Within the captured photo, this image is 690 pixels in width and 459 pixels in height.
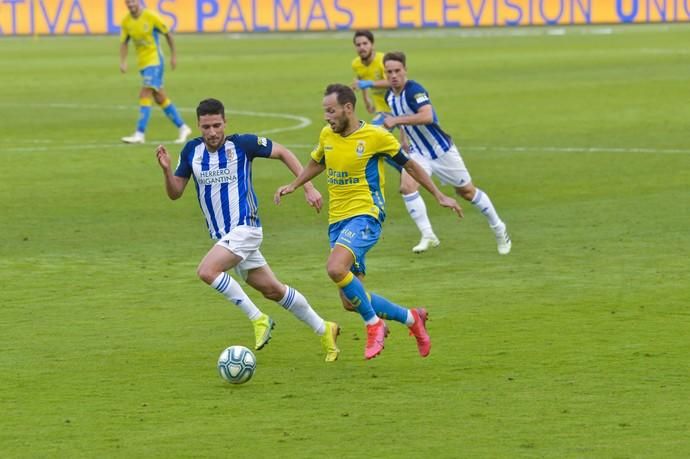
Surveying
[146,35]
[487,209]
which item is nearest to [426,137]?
[487,209]

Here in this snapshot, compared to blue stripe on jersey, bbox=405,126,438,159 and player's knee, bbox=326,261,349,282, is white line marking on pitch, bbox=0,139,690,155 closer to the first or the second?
blue stripe on jersey, bbox=405,126,438,159

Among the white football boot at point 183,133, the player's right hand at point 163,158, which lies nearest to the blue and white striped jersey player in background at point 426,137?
the player's right hand at point 163,158

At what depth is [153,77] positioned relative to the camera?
2570 centimetres

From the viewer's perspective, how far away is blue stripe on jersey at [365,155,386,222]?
36.2 ft

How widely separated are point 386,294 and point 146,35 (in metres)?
13.7

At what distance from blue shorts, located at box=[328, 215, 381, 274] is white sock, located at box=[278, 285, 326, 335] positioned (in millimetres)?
414

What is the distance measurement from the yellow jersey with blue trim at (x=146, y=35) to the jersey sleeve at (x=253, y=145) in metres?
14.9

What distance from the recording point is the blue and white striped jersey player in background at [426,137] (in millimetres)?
15523

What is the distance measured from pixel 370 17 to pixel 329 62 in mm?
15999

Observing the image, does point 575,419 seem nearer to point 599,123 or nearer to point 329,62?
point 599,123

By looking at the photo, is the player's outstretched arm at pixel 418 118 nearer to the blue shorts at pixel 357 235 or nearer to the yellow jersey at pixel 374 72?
the yellow jersey at pixel 374 72

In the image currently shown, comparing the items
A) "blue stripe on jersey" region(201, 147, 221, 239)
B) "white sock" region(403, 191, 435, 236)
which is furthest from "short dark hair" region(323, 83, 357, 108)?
"white sock" region(403, 191, 435, 236)

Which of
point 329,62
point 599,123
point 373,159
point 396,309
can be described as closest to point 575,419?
point 396,309

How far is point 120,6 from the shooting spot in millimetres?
56000
